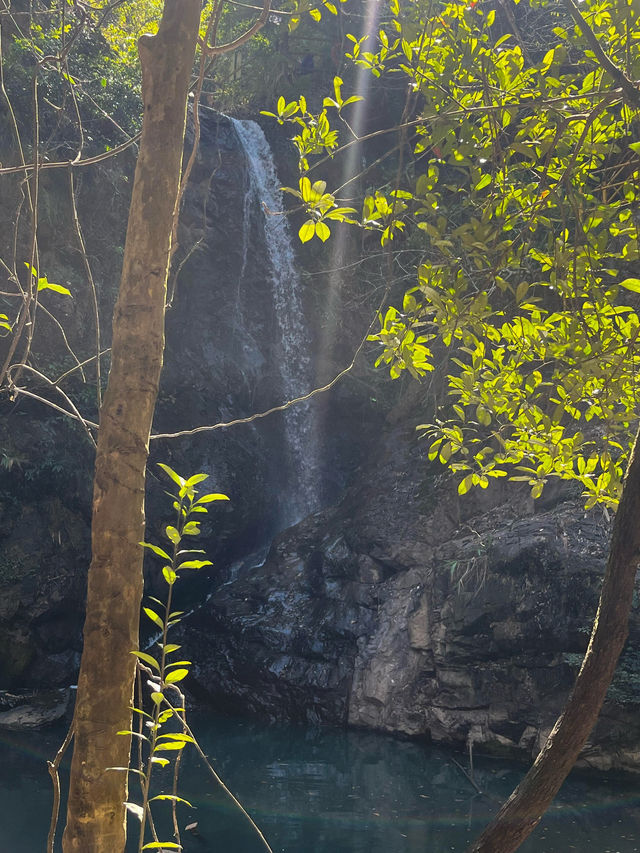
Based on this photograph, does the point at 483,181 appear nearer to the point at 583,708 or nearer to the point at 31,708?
the point at 583,708

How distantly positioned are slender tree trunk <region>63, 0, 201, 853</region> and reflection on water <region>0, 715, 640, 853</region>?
4555 millimetres

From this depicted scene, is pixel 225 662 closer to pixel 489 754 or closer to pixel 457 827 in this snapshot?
pixel 489 754

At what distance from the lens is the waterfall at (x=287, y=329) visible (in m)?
12.0

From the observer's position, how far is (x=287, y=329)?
1238 cm

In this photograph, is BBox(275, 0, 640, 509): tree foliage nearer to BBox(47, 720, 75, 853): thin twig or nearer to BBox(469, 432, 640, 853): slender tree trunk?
BBox(469, 432, 640, 853): slender tree trunk

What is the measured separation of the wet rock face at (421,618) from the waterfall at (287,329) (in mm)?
1307

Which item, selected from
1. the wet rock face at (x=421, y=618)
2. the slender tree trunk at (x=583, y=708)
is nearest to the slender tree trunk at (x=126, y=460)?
the slender tree trunk at (x=583, y=708)

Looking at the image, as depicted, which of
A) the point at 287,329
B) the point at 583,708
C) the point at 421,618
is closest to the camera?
the point at 583,708

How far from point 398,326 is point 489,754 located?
612 cm

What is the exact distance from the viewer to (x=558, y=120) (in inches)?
105

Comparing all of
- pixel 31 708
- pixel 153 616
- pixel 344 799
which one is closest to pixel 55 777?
pixel 153 616

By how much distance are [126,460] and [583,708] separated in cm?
140

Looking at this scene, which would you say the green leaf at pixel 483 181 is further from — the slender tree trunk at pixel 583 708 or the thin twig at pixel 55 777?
the thin twig at pixel 55 777

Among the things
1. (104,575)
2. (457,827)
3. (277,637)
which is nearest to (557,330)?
(104,575)
